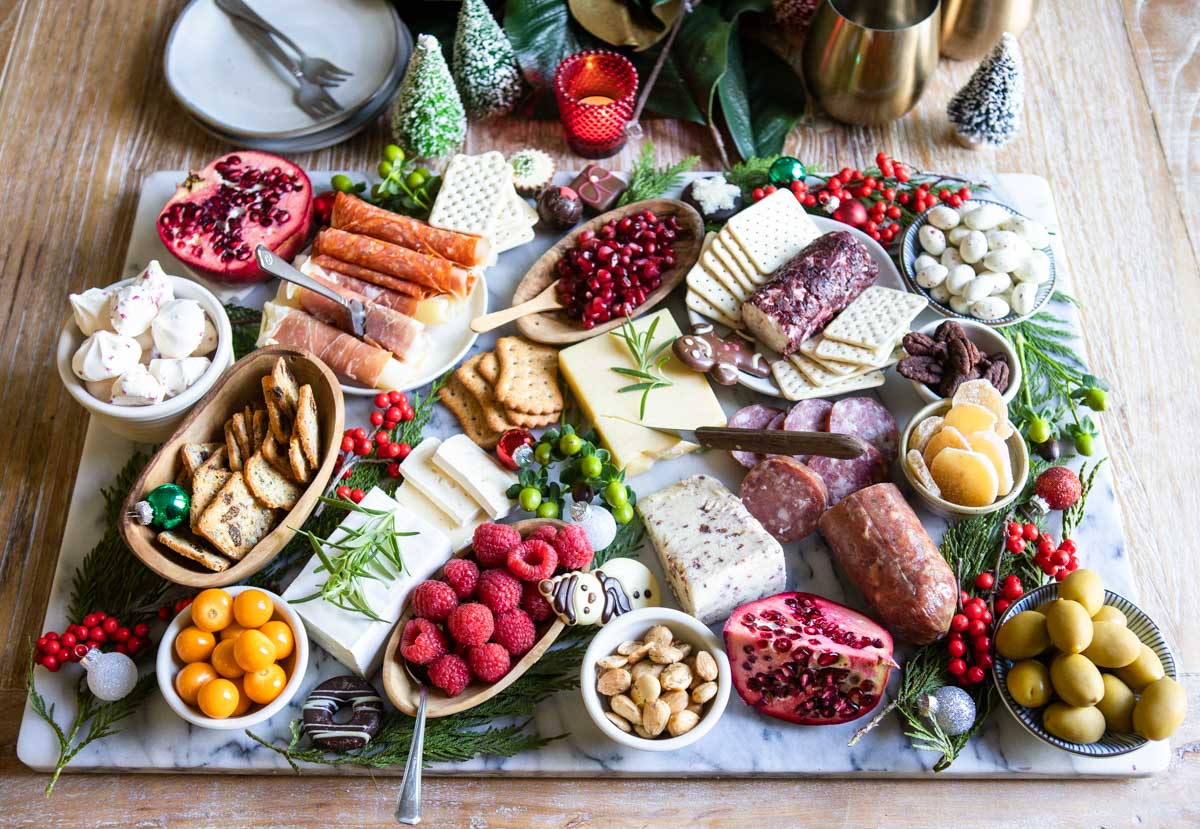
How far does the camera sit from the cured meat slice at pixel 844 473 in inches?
79.9

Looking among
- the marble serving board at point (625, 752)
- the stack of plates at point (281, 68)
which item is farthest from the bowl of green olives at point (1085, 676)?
the stack of plates at point (281, 68)

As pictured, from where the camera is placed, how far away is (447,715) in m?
1.79

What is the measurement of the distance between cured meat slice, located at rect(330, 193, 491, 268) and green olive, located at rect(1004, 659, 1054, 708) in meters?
1.35

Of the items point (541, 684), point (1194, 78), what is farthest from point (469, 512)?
point (1194, 78)

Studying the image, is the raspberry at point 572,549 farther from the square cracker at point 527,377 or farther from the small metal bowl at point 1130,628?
the small metal bowl at point 1130,628

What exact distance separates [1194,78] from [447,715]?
2641mm

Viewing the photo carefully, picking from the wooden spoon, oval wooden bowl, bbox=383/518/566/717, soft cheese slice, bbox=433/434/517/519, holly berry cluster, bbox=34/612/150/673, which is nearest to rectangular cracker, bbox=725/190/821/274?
→ the wooden spoon

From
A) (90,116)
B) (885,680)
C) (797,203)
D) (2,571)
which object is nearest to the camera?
(885,680)

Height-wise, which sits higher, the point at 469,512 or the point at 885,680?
the point at 885,680

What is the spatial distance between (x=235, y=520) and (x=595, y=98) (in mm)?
1395

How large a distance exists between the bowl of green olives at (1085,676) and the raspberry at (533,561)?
813 millimetres

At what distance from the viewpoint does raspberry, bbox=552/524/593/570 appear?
1.82 metres

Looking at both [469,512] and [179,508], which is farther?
[469,512]

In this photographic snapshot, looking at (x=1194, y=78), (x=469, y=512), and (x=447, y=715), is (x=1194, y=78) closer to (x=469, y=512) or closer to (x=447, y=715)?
(x=469, y=512)
